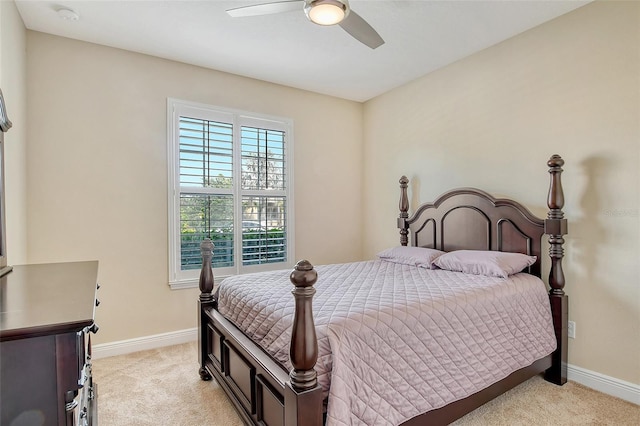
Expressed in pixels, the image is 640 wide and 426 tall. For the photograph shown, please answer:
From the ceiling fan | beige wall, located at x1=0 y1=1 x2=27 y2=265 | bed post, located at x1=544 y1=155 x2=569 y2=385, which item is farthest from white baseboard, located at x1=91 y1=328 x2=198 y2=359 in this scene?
bed post, located at x1=544 y1=155 x2=569 y2=385

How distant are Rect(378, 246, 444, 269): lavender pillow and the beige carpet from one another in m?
Answer: 1.10

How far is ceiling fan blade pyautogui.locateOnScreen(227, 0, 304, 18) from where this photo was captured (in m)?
1.86

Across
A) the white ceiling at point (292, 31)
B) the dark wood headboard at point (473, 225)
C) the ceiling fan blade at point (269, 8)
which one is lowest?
the dark wood headboard at point (473, 225)

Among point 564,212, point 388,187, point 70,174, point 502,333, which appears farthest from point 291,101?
point 502,333

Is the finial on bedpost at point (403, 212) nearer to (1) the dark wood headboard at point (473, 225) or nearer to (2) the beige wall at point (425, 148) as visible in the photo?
(1) the dark wood headboard at point (473, 225)

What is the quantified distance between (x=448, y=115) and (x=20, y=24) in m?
3.70

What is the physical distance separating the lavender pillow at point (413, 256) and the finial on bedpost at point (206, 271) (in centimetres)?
169

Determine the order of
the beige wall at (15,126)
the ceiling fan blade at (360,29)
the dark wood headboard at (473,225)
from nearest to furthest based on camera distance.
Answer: the ceiling fan blade at (360,29) → the beige wall at (15,126) → the dark wood headboard at (473,225)

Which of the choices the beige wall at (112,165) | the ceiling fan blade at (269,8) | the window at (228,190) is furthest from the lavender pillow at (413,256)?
the ceiling fan blade at (269,8)

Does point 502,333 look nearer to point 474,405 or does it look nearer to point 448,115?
point 474,405

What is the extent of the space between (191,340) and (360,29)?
123 inches

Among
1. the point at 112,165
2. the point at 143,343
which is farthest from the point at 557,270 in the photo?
the point at 112,165

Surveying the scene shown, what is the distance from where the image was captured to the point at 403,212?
12.5 ft

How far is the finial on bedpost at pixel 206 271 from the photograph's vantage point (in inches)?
101
